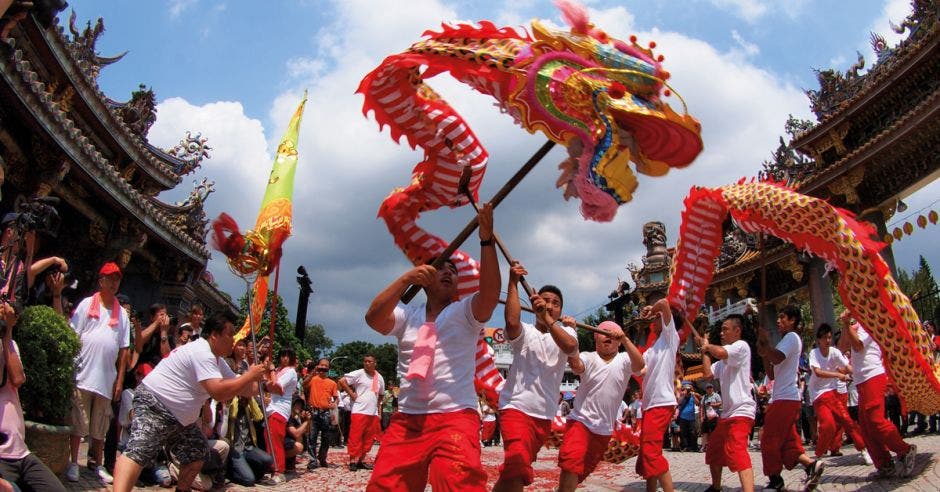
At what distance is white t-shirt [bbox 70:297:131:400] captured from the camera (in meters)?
4.93

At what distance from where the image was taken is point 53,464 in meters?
4.47

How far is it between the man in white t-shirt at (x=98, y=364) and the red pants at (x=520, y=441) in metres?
3.15

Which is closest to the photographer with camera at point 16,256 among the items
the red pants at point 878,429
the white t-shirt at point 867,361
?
the red pants at point 878,429

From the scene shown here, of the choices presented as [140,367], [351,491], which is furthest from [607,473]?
[140,367]

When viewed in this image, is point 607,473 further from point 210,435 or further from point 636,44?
point 636,44

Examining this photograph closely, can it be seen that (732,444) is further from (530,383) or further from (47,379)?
(47,379)

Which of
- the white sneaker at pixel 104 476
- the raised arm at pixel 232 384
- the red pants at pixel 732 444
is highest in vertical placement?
the raised arm at pixel 232 384

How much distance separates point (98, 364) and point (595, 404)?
12.4 feet

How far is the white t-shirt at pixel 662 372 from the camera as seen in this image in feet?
16.3

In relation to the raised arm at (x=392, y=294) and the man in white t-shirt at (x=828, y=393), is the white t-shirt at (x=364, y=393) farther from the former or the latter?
the raised arm at (x=392, y=294)

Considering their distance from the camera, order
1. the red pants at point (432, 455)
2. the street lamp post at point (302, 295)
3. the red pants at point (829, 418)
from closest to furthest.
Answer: the red pants at point (432, 455) < the red pants at point (829, 418) < the street lamp post at point (302, 295)

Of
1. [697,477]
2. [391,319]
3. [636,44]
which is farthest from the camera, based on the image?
[697,477]

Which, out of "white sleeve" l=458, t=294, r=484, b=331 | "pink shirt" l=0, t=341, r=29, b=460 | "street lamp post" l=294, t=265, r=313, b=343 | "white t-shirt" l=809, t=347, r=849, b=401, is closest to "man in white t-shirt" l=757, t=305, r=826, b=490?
"white t-shirt" l=809, t=347, r=849, b=401

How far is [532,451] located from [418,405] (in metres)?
1.35
